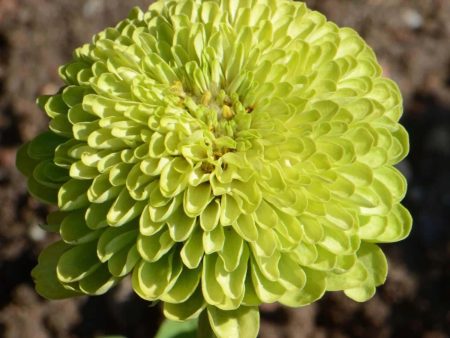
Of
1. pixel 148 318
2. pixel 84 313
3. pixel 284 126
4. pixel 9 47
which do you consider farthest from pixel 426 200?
pixel 9 47

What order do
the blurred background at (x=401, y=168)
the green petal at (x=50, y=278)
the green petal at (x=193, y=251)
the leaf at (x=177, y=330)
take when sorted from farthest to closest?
the blurred background at (x=401, y=168) → the leaf at (x=177, y=330) → the green petal at (x=50, y=278) → the green petal at (x=193, y=251)

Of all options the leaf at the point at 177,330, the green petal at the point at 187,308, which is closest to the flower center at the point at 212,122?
the green petal at the point at 187,308

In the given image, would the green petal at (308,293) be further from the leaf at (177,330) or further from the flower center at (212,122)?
the leaf at (177,330)

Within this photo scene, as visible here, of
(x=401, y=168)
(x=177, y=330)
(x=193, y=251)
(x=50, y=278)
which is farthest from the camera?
(x=401, y=168)

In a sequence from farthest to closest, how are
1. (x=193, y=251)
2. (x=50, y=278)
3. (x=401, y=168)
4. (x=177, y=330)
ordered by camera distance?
(x=401, y=168) < (x=177, y=330) < (x=50, y=278) < (x=193, y=251)

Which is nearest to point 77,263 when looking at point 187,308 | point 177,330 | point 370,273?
point 187,308

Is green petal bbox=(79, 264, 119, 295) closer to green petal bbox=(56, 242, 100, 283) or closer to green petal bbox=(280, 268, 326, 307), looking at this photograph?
green petal bbox=(56, 242, 100, 283)

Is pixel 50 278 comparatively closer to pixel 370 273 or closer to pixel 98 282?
pixel 98 282
